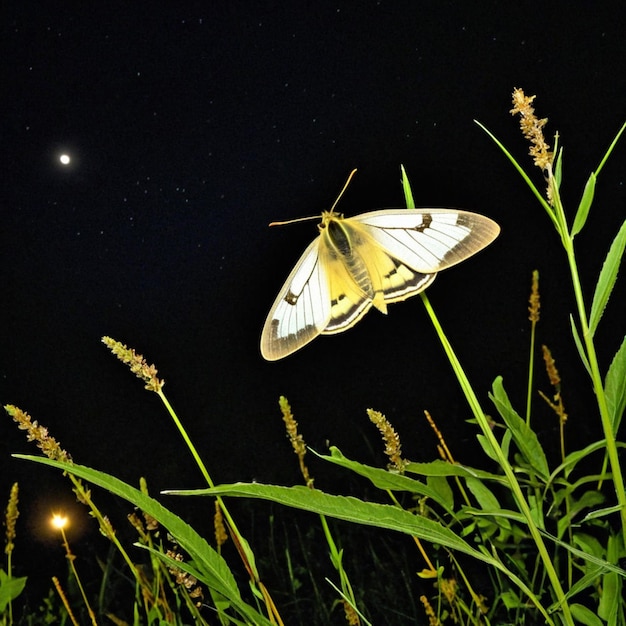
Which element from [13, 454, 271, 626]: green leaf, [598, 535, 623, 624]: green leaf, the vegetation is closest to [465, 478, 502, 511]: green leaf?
the vegetation

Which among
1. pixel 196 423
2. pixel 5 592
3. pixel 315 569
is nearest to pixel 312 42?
pixel 196 423

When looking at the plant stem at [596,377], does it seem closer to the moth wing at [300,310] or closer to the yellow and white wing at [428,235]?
the yellow and white wing at [428,235]

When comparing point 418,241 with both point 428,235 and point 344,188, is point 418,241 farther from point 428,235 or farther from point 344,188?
point 344,188

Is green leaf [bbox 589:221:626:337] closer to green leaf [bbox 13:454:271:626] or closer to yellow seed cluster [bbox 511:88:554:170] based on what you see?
yellow seed cluster [bbox 511:88:554:170]

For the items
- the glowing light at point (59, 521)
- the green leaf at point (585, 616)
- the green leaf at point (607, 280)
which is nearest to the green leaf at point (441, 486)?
the green leaf at point (585, 616)

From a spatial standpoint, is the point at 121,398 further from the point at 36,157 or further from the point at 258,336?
the point at 36,157

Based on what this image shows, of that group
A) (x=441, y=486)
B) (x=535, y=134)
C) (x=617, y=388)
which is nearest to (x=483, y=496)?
(x=441, y=486)
